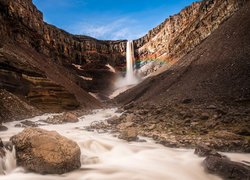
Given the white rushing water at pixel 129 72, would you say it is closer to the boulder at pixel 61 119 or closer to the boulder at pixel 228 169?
the boulder at pixel 61 119

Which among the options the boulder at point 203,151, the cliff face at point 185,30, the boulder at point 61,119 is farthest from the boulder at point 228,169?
the cliff face at point 185,30

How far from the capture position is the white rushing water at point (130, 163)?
7.27m

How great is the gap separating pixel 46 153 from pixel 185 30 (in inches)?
1955

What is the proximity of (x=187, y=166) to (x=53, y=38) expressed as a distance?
5867 centimetres

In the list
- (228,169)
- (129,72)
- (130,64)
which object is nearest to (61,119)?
(228,169)

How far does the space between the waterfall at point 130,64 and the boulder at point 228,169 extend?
209ft

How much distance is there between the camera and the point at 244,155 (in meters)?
9.02

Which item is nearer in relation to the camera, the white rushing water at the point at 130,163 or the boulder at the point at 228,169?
the boulder at the point at 228,169

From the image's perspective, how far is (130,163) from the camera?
8734 mm

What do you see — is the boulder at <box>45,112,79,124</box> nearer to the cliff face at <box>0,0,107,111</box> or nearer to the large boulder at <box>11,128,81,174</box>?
the cliff face at <box>0,0,107,111</box>

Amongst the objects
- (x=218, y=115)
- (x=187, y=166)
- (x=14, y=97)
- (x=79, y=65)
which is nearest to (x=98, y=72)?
(x=79, y=65)

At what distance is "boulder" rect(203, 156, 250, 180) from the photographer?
658 cm

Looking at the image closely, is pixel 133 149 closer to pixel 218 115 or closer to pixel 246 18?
pixel 218 115

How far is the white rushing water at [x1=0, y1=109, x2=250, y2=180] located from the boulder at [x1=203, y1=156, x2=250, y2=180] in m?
0.22
